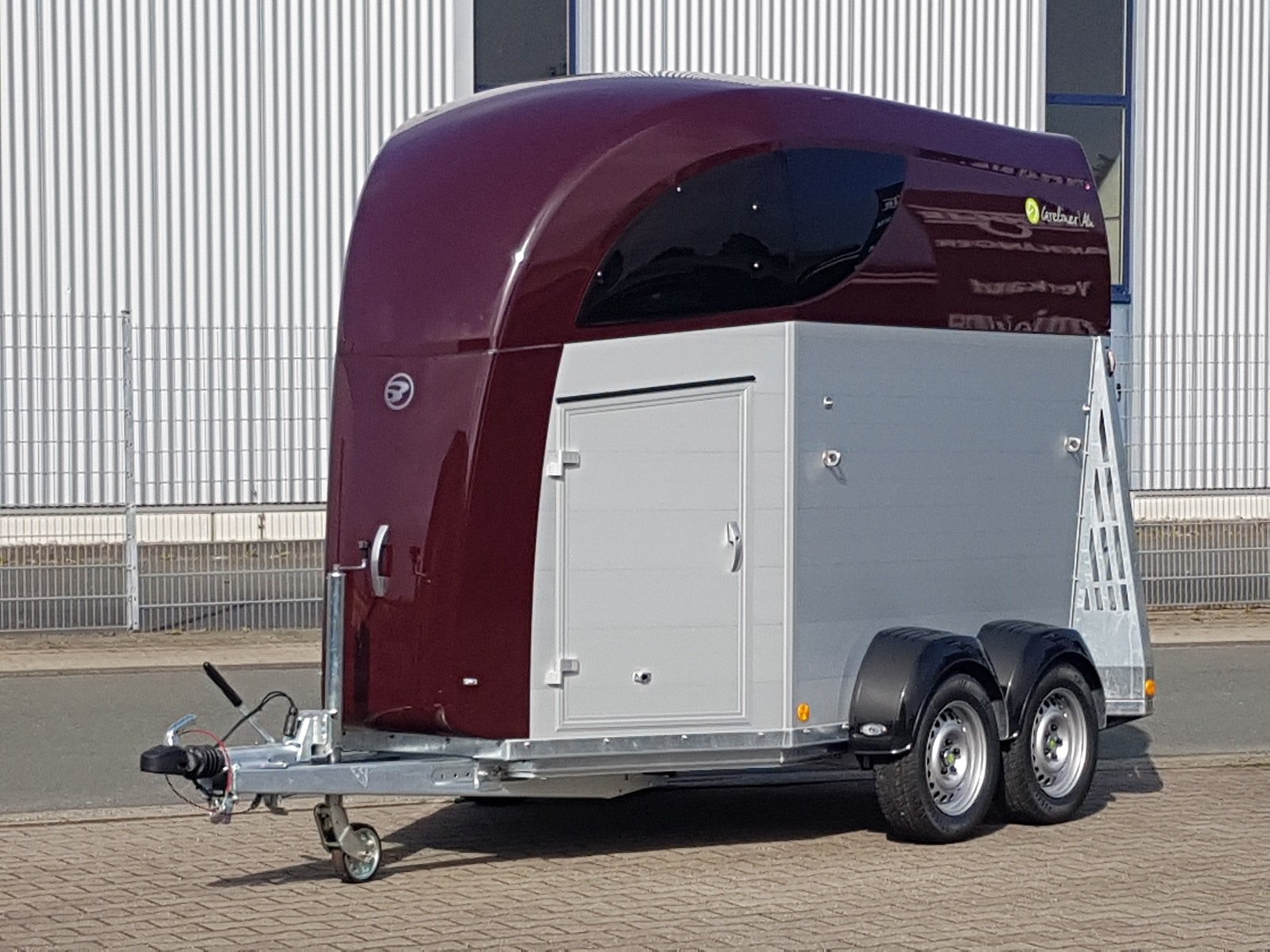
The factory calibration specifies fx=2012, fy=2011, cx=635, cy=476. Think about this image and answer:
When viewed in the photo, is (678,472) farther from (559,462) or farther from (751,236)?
(751,236)

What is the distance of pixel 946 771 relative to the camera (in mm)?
9023

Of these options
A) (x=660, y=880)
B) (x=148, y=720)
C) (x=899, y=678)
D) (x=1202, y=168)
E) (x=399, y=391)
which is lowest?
(x=660, y=880)

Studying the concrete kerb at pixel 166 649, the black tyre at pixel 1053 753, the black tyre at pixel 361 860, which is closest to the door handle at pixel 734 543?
the black tyre at pixel 1053 753

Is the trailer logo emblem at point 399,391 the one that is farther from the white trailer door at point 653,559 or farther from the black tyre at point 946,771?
the black tyre at point 946,771

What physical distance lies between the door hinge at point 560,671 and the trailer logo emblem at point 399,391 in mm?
1213

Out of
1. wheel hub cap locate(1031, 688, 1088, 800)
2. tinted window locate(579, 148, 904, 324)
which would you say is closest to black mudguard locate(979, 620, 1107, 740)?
wheel hub cap locate(1031, 688, 1088, 800)

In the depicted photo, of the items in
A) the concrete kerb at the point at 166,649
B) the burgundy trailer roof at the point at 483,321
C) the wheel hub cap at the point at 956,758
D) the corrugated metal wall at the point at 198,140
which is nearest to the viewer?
the burgundy trailer roof at the point at 483,321

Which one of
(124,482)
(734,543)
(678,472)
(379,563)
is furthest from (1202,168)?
(379,563)

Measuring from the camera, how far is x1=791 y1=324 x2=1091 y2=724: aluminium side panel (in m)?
8.73

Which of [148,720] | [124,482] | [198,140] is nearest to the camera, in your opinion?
[148,720]

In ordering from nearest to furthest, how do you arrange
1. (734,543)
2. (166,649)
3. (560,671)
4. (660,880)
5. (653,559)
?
1. (560,671)
2. (660,880)
3. (653,559)
4. (734,543)
5. (166,649)

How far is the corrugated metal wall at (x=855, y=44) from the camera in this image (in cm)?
2175

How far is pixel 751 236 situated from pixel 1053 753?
299 centimetres

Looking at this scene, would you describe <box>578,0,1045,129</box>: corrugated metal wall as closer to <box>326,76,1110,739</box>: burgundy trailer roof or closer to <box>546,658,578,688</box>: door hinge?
<box>326,76,1110,739</box>: burgundy trailer roof
